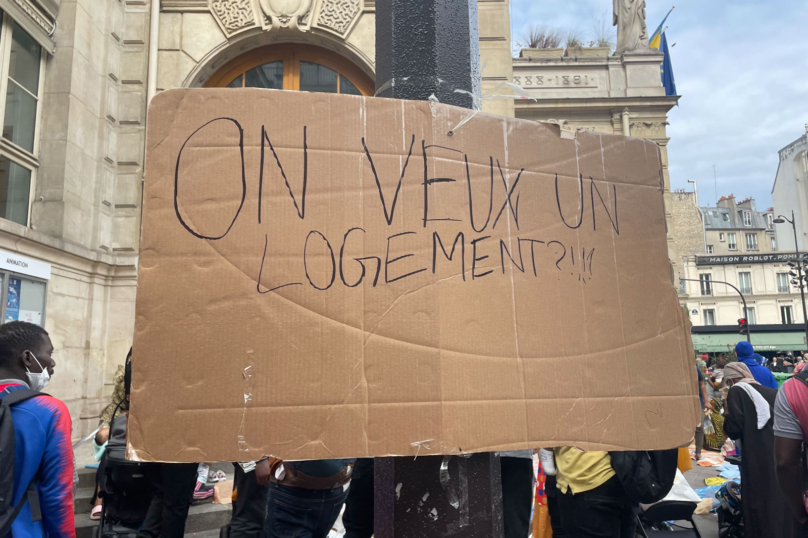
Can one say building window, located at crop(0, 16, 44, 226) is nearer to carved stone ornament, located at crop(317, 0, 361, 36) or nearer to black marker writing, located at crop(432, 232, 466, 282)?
carved stone ornament, located at crop(317, 0, 361, 36)

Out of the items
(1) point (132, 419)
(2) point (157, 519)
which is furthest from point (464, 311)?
(2) point (157, 519)

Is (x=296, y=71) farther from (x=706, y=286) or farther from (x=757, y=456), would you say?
(x=706, y=286)

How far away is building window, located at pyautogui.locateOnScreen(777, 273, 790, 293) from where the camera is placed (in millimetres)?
54094

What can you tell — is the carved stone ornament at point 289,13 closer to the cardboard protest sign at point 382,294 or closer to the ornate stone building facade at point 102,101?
the ornate stone building facade at point 102,101

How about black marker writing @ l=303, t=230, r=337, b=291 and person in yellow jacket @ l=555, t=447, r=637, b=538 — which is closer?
black marker writing @ l=303, t=230, r=337, b=291

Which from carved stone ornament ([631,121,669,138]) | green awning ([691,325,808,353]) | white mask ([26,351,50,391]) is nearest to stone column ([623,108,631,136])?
carved stone ornament ([631,121,669,138])

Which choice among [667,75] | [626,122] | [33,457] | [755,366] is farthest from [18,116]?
[667,75]

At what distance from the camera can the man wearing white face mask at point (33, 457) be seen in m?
2.25

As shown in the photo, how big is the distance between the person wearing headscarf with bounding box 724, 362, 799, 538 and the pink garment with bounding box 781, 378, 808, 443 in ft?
6.31

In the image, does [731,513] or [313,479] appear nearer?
[313,479]

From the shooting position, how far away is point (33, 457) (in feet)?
7.57

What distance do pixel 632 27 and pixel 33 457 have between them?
17.8m

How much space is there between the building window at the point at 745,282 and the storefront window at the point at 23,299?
201 ft

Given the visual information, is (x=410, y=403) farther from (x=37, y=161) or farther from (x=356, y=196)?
(x=37, y=161)
